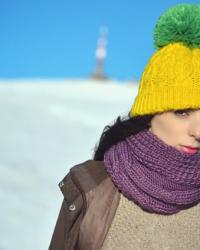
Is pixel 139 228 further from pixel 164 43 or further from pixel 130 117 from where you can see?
pixel 164 43

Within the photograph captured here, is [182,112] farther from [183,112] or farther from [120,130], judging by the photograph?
[120,130]

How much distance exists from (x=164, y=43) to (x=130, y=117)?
0.30 m

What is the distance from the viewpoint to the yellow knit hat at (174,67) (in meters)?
2.31

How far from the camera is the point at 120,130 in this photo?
2.48m

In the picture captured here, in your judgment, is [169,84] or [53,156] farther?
[53,156]

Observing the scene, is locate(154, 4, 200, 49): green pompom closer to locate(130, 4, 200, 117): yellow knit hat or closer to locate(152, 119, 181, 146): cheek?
locate(130, 4, 200, 117): yellow knit hat

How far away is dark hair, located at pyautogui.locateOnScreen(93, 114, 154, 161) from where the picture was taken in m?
2.45

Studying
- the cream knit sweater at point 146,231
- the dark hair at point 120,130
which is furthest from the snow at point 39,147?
the cream knit sweater at point 146,231

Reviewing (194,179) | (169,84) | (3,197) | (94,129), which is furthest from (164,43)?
(94,129)

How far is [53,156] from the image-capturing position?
7539 millimetres

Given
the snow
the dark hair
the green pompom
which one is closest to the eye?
the dark hair

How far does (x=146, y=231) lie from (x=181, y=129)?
405mm

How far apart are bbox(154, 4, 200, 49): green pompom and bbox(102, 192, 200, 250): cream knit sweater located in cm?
60

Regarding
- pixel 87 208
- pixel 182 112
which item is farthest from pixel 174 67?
pixel 87 208
